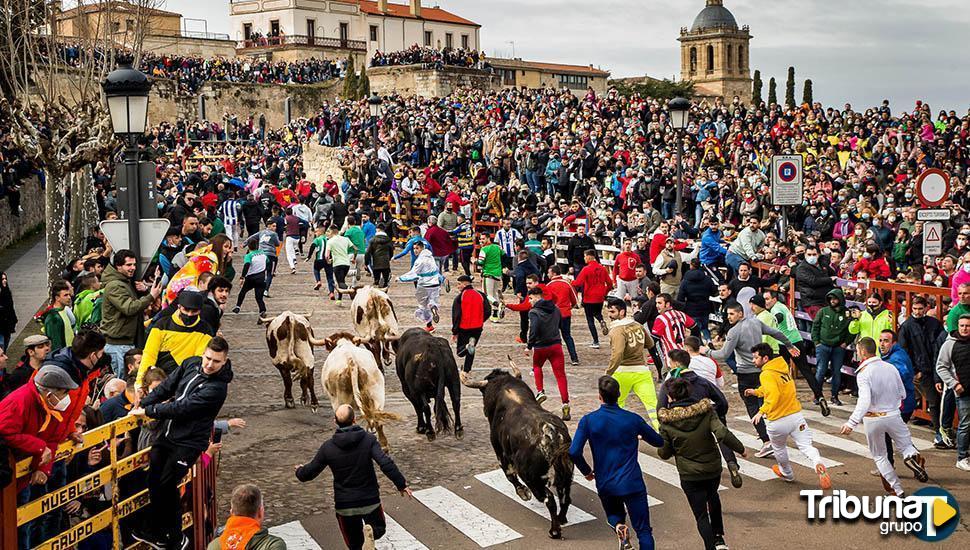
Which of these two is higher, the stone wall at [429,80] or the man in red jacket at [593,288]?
the stone wall at [429,80]

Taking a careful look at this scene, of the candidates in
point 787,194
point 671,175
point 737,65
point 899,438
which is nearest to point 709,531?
point 899,438

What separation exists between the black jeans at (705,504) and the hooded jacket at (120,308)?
652cm

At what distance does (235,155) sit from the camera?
171 feet

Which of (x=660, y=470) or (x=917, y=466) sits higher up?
(x=917, y=466)

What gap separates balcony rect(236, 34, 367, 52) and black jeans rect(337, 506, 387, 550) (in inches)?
3173

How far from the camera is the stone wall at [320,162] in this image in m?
47.8

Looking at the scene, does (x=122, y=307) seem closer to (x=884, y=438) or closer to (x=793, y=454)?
(x=793, y=454)

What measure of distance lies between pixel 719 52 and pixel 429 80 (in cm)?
9717

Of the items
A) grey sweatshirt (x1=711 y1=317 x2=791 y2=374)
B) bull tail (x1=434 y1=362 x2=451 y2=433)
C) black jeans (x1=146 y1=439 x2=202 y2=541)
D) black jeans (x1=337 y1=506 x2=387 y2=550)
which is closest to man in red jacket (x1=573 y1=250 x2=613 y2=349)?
grey sweatshirt (x1=711 y1=317 x2=791 y2=374)

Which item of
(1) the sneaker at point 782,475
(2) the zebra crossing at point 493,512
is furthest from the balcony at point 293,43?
(1) the sneaker at point 782,475

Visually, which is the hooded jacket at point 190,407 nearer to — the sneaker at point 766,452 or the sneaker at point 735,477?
the sneaker at point 735,477

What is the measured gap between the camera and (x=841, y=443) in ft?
44.3

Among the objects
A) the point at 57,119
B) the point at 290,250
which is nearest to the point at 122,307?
the point at 290,250

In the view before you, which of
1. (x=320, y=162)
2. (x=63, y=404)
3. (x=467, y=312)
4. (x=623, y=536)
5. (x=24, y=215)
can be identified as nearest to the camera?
(x=63, y=404)
